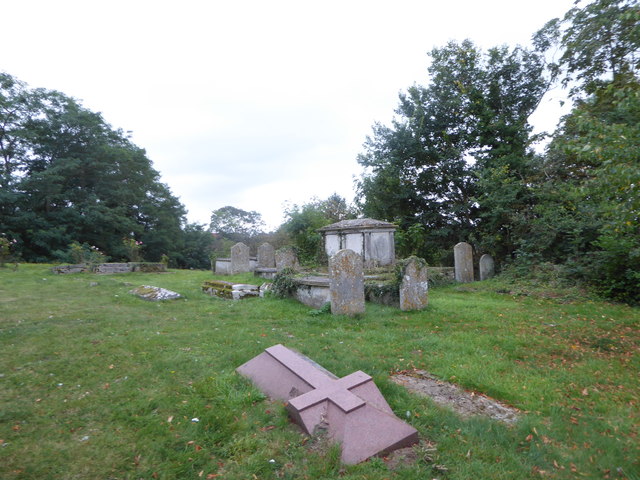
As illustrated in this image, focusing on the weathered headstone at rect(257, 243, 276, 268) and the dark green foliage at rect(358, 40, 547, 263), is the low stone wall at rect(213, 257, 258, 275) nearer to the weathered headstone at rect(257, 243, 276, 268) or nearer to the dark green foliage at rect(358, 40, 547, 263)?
the weathered headstone at rect(257, 243, 276, 268)

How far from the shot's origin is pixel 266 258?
49.5 ft

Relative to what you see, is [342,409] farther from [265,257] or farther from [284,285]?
[265,257]

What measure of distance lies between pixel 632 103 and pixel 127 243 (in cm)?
2197

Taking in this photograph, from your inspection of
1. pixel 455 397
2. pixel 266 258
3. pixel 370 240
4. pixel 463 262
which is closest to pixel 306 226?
pixel 266 258

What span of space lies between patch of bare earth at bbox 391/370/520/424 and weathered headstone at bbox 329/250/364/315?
3024mm

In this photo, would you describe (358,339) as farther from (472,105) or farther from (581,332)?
(472,105)

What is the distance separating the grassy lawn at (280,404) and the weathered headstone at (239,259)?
8953 millimetres

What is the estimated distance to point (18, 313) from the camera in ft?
22.2

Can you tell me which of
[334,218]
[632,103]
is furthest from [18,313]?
[334,218]

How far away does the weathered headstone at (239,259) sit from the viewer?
16125 millimetres

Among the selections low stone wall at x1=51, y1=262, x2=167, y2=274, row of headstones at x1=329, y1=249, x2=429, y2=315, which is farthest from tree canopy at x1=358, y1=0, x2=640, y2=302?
low stone wall at x1=51, y1=262, x2=167, y2=274

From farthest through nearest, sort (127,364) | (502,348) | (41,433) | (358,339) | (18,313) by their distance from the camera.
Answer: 1. (18,313)
2. (358,339)
3. (502,348)
4. (127,364)
5. (41,433)

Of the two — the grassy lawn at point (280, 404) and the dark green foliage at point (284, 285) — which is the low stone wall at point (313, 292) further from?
the grassy lawn at point (280, 404)

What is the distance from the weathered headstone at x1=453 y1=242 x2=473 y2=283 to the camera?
1248cm
